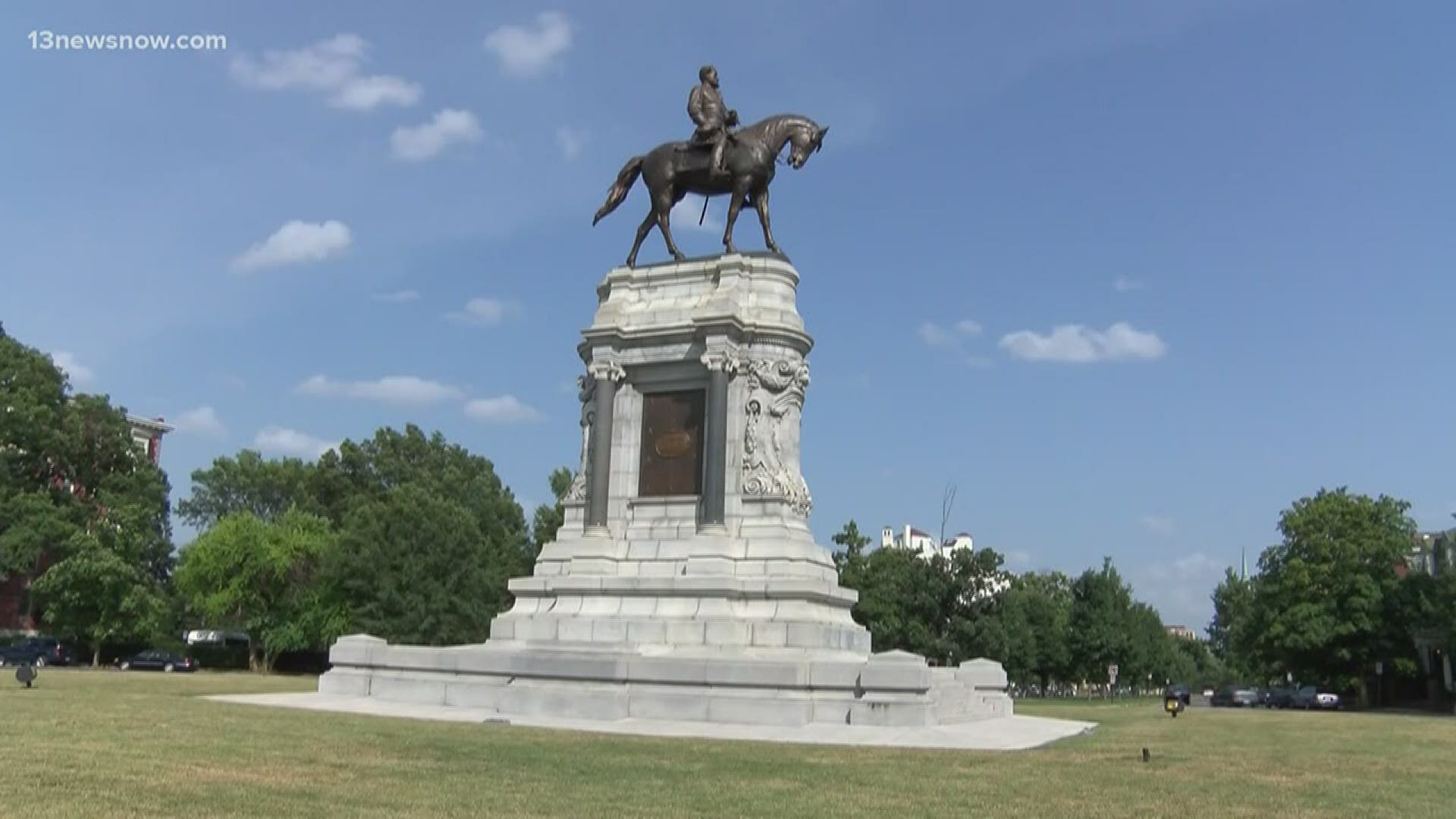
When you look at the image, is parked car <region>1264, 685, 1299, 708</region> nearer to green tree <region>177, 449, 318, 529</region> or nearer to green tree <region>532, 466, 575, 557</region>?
green tree <region>532, 466, 575, 557</region>

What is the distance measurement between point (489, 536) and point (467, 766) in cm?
5554

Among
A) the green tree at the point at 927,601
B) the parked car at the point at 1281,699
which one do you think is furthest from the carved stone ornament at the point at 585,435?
the parked car at the point at 1281,699

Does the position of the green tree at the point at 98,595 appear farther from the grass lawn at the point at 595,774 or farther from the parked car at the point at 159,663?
the grass lawn at the point at 595,774

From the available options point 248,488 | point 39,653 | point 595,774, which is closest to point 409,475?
point 248,488

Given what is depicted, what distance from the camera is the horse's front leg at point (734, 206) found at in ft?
96.9

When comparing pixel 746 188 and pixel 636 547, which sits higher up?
pixel 746 188

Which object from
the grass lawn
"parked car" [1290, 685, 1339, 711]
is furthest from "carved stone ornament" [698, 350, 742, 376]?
"parked car" [1290, 685, 1339, 711]

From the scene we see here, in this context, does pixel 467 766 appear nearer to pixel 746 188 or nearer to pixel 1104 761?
pixel 1104 761

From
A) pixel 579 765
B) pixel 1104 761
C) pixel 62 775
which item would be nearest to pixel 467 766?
pixel 579 765

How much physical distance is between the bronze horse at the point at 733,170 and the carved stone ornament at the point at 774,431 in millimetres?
3317

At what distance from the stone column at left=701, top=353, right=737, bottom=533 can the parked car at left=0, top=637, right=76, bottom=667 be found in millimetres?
39763

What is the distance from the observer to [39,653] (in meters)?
57.3

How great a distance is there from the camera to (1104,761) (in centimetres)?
1591

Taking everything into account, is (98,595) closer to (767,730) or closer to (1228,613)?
(767,730)
